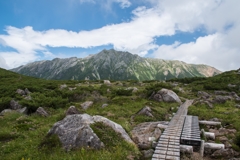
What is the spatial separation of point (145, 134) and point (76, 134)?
6.18 meters

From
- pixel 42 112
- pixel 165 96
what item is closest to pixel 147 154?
pixel 42 112

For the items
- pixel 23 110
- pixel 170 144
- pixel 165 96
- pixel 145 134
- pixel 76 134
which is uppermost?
pixel 165 96

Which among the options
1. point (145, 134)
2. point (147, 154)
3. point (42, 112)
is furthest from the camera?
point (42, 112)

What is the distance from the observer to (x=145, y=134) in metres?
15.1

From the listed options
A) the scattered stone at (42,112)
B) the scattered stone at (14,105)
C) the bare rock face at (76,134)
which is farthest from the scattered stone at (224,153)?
the scattered stone at (14,105)

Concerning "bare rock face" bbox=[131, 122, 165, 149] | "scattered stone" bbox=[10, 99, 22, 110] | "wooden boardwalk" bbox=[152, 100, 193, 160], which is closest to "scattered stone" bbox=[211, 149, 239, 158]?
"wooden boardwalk" bbox=[152, 100, 193, 160]

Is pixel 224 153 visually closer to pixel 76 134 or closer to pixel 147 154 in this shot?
pixel 147 154

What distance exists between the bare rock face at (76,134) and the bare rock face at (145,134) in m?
3.34

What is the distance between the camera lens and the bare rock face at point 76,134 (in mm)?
10633

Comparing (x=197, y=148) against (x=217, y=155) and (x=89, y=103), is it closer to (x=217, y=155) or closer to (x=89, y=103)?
(x=217, y=155)

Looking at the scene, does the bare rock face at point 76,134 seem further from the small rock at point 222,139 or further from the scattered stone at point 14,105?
the scattered stone at point 14,105

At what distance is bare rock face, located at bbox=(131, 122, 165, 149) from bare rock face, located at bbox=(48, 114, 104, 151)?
11.0 feet

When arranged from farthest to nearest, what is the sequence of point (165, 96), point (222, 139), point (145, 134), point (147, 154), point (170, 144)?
point (165, 96)
point (145, 134)
point (222, 139)
point (170, 144)
point (147, 154)

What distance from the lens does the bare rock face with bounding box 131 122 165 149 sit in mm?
12775
